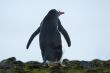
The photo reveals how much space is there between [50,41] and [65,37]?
1.21 metres

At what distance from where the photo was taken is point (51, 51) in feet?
49.1

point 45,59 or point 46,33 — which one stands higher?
point 46,33

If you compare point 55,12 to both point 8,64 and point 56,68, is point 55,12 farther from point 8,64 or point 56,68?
point 56,68

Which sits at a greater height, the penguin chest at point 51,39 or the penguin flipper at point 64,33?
the penguin flipper at point 64,33

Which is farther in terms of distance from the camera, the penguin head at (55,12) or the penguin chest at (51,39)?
the penguin head at (55,12)

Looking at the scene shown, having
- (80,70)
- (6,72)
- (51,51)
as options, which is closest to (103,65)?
(80,70)

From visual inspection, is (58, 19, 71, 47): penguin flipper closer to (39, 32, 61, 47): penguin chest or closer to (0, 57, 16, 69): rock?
(39, 32, 61, 47): penguin chest

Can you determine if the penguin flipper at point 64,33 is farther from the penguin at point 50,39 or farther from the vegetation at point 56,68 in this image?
the vegetation at point 56,68

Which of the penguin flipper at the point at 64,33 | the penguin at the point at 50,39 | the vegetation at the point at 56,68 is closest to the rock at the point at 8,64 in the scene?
the vegetation at the point at 56,68

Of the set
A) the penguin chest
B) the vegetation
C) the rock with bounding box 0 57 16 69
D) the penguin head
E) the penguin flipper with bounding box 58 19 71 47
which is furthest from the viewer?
the penguin flipper with bounding box 58 19 71 47

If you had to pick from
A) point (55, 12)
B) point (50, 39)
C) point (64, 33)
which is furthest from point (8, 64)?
point (64, 33)

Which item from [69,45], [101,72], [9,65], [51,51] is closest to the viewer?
[101,72]

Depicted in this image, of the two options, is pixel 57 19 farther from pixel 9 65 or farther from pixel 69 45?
pixel 9 65

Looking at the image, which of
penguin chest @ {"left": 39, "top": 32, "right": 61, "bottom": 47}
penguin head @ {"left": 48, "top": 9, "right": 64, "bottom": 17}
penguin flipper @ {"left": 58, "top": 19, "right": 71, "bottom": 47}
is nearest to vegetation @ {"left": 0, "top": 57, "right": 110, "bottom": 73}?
penguin chest @ {"left": 39, "top": 32, "right": 61, "bottom": 47}
